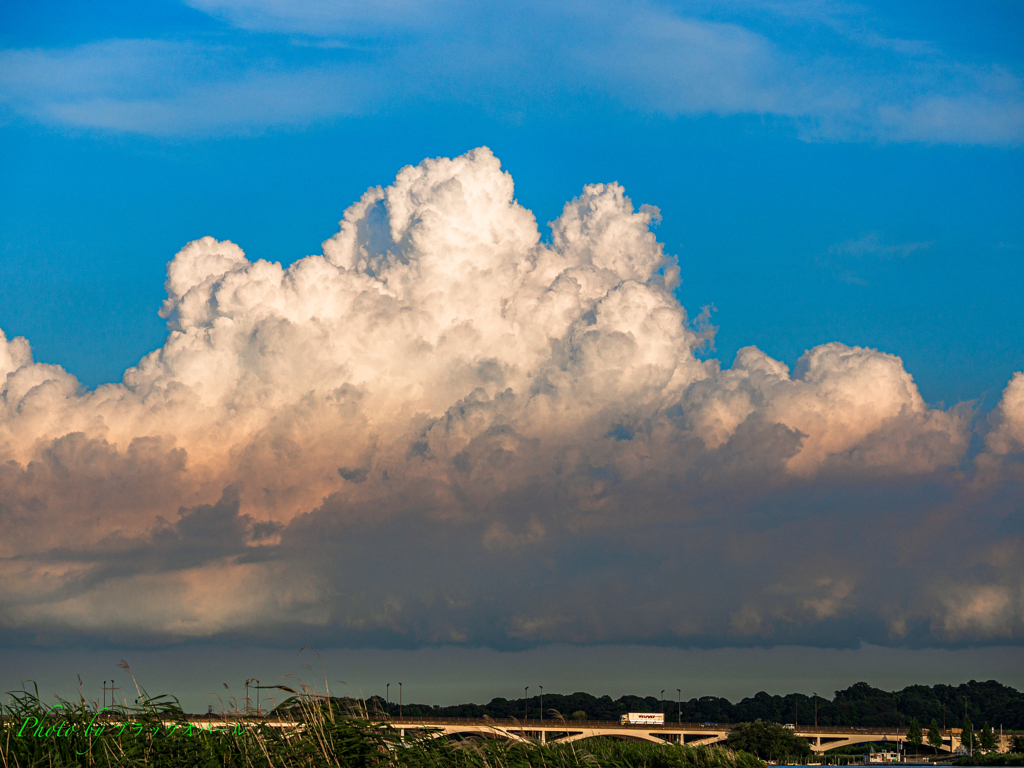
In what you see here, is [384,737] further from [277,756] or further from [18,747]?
[18,747]

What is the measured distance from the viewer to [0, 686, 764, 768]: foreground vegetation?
27.0 m

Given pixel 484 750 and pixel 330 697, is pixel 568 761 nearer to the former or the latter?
pixel 484 750

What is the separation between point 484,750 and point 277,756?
570 cm

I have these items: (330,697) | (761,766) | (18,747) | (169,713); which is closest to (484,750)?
(330,697)

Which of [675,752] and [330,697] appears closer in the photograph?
[330,697]

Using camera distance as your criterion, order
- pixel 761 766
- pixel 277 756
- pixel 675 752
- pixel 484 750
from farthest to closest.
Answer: pixel 761 766, pixel 675 752, pixel 484 750, pixel 277 756

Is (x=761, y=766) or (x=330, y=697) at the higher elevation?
(x=330, y=697)

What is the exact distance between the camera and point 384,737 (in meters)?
28.2

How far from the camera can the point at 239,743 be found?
92.0ft

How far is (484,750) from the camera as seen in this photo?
29.1m

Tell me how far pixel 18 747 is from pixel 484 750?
39.9 ft

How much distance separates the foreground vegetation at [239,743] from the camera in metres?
27.0

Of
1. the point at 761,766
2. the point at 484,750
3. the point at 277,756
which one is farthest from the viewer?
the point at 761,766

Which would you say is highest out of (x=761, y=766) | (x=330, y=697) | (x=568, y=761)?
(x=330, y=697)
